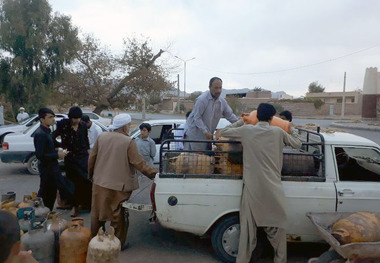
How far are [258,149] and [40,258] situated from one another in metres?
2.55

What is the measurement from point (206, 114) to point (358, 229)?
105 inches

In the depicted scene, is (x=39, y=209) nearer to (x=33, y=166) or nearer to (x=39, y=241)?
(x=39, y=241)

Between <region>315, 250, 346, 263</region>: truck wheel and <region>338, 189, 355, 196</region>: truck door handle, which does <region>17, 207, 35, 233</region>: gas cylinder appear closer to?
<region>315, 250, 346, 263</region>: truck wheel

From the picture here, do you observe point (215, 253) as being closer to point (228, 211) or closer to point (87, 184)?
point (228, 211)

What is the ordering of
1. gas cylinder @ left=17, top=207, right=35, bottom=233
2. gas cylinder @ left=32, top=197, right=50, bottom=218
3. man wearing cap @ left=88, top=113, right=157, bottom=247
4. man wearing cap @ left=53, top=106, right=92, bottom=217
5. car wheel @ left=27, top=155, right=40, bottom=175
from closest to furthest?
1. gas cylinder @ left=17, top=207, right=35, bottom=233
2. gas cylinder @ left=32, top=197, right=50, bottom=218
3. man wearing cap @ left=88, top=113, right=157, bottom=247
4. man wearing cap @ left=53, top=106, right=92, bottom=217
5. car wheel @ left=27, top=155, right=40, bottom=175

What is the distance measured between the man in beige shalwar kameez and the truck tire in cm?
19

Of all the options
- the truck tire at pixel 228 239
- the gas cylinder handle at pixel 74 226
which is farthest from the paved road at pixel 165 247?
the gas cylinder handle at pixel 74 226

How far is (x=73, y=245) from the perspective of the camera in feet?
12.0

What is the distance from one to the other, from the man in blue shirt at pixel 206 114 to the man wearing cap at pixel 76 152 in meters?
1.80

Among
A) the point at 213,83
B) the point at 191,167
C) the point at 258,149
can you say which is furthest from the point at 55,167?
the point at 258,149

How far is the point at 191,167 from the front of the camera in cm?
411

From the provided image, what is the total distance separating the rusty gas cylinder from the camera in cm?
341

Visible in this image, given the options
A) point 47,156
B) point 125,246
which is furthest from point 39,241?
point 47,156

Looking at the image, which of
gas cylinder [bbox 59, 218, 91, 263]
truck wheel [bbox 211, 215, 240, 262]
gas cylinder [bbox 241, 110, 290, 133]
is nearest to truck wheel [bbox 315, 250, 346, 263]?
truck wheel [bbox 211, 215, 240, 262]
